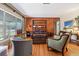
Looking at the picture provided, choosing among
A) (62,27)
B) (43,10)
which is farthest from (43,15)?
(62,27)

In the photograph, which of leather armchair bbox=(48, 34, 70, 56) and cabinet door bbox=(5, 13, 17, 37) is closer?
cabinet door bbox=(5, 13, 17, 37)

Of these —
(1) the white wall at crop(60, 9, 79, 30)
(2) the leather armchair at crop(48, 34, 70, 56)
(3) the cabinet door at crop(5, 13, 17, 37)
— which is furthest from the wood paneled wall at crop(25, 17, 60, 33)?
(2) the leather armchair at crop(48, 34, 70, 56)

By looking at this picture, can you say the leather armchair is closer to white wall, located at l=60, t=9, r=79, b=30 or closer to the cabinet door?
white wall, located at l=60, t=9, r=79, b=30

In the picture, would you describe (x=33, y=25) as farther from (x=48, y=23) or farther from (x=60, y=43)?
(x=60, y=43)

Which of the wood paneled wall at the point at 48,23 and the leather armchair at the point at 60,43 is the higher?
the wood paneled wall at the point at 48,23

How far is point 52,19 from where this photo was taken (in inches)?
96.5

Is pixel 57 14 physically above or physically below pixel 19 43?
above

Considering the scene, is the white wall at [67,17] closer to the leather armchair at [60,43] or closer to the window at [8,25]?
the leather armchair at [60,43]

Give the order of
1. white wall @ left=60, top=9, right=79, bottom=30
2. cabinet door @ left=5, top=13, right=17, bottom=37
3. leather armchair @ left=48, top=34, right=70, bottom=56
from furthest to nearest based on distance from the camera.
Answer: leather armchair @ left=48, top=34, right=70, bottom=56
cabinet door @ left=5, top=13, right=17, bottom=37
white wall @ left=60, top=9, right=79, bottom=30

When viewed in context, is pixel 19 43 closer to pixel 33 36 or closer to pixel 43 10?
pixel 33 36

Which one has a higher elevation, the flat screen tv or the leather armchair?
the flat screen tv

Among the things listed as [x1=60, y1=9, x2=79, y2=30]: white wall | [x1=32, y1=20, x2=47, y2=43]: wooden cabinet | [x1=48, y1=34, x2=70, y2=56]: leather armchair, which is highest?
[x1=60, y1=9, x2=79, y2=30]: white wall

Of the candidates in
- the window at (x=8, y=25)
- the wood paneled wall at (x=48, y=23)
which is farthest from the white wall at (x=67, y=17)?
the window at (x=8, y=25)

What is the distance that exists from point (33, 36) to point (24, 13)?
0.73 meters
